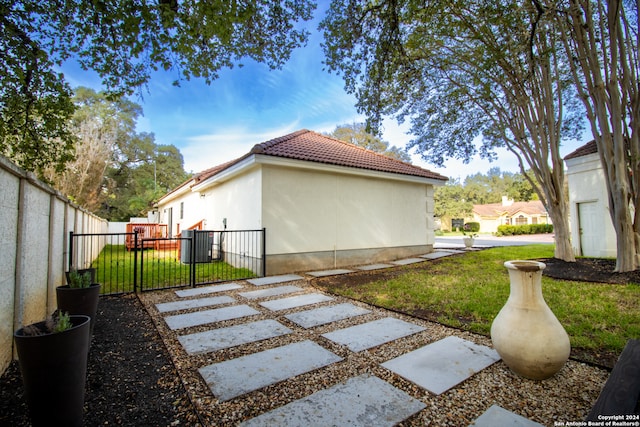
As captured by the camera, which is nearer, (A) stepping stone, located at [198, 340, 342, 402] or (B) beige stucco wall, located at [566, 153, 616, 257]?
(A) stepping stone, located at [198, 340, 342, 402]

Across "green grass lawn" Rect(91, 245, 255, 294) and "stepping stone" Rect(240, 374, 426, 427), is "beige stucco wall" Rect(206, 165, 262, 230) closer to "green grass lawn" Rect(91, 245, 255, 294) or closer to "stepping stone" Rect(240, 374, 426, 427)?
"green grass lawn" Rect(91, 245, 255, 294)

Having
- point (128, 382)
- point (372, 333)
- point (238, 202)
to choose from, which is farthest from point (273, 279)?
point (128, 382)

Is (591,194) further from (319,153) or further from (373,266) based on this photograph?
(319,153)

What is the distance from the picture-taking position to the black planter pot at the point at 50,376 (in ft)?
5.27

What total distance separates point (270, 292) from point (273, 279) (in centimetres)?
117

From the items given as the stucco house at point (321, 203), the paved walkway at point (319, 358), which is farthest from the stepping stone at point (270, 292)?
the stucco house at point (321, 203)

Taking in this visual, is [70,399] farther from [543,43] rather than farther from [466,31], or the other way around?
[543,43]

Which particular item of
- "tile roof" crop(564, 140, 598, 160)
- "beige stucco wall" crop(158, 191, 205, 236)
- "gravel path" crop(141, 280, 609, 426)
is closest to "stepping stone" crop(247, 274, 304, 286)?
"gravel path" crop(141, 280, 609, 426)

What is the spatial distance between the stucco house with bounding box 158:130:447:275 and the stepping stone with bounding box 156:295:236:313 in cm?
214

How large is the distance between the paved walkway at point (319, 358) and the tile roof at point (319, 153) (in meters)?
3.74

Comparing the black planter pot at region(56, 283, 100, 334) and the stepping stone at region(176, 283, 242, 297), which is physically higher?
the black planter pot at region(56, 283, 100, 334)

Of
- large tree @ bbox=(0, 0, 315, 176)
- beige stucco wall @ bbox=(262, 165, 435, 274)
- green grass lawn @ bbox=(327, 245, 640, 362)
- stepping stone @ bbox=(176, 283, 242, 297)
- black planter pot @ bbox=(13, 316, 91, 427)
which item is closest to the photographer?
black planter pot @ bbox=(13, 316, 91, 427)

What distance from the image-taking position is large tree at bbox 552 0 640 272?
5.76m

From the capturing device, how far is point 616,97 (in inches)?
232
